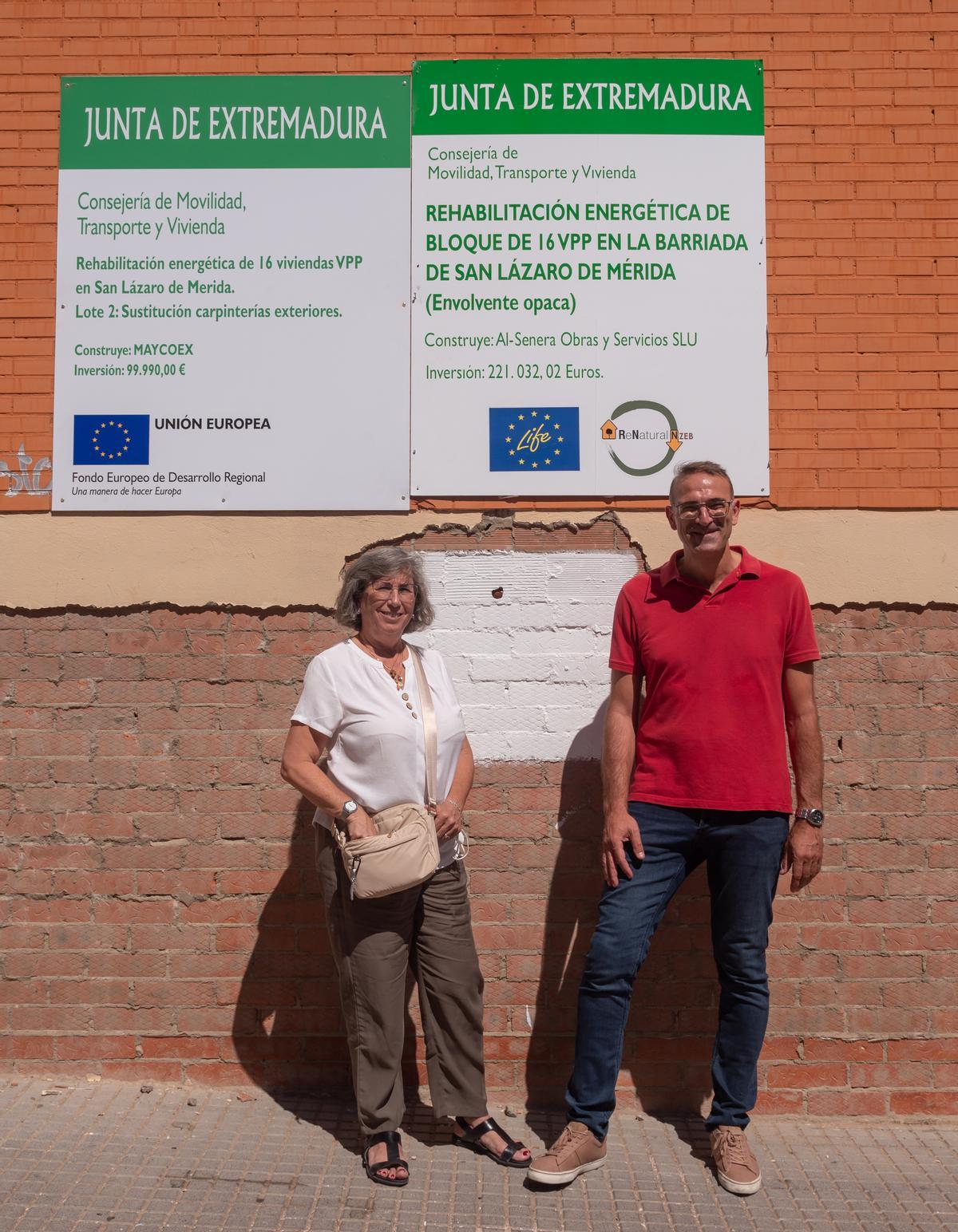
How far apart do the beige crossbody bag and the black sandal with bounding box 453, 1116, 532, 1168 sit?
0.93 m

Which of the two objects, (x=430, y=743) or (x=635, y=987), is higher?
(x=430, y=743)

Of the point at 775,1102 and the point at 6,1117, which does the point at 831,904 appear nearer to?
the point at 775,1102

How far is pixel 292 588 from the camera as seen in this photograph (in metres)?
4.32

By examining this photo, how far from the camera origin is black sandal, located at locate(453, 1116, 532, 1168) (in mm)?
3684

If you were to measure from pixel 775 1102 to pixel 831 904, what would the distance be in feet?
2.53

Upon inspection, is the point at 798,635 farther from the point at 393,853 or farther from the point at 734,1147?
the point at 734,1147

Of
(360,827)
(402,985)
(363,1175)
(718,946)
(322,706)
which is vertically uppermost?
→ (322,706)

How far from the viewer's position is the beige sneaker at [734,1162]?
3.53m

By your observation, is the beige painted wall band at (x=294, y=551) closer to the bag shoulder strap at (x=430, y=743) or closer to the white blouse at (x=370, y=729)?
the white blouse at (x=370, y=729)

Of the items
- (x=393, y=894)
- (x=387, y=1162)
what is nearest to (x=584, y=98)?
(x=393, y=894)

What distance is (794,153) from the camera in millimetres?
4391

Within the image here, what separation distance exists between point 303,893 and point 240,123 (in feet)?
10.0

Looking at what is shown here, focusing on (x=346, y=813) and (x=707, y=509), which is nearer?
(x=346, y=813)

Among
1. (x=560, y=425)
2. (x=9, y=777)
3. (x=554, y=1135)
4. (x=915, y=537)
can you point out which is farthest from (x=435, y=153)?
(x=554, y=1135)
